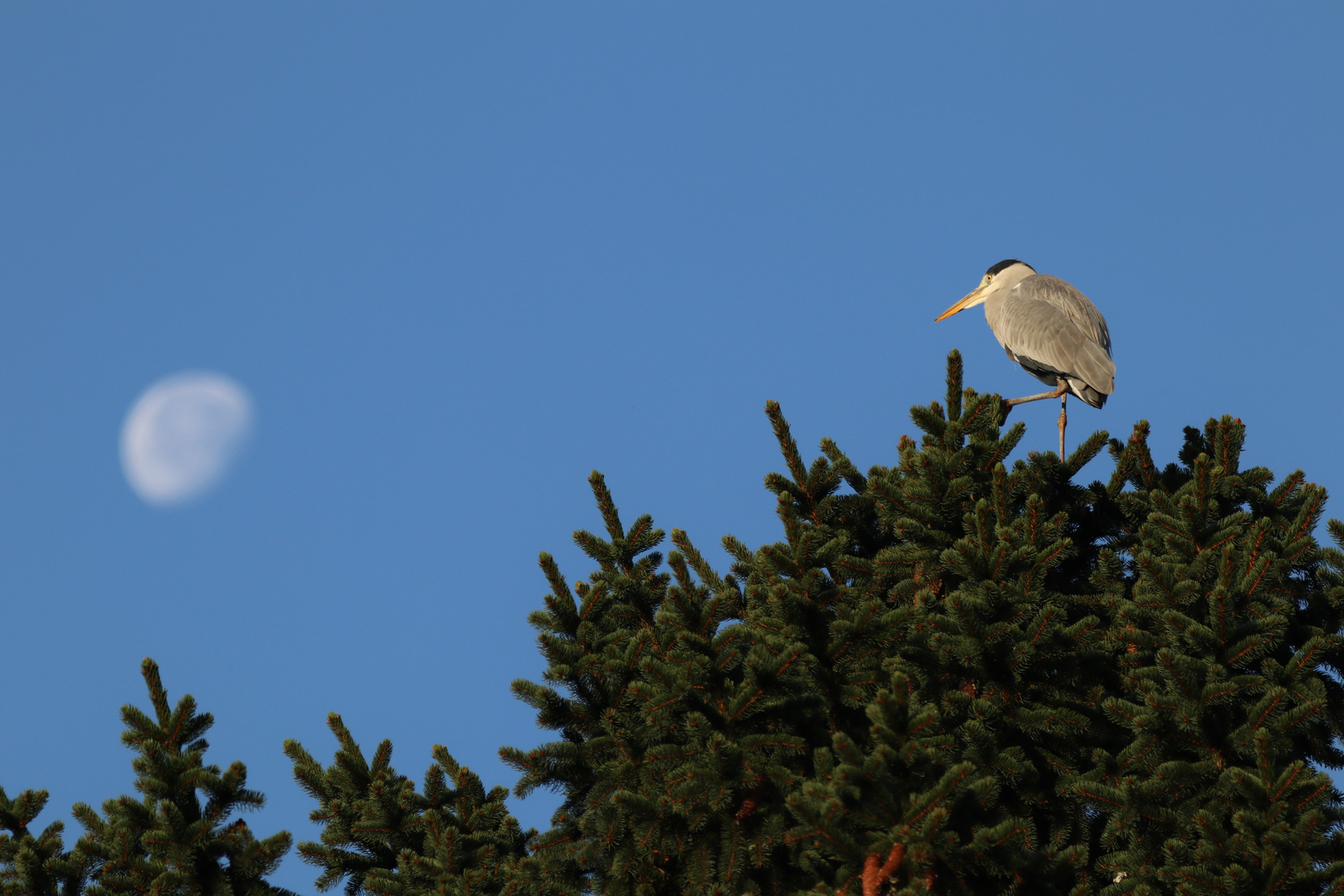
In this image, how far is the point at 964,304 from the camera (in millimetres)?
16328

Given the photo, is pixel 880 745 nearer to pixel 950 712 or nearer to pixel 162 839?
Answer: pixel 950 712

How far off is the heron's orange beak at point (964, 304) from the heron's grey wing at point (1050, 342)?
1342 mm

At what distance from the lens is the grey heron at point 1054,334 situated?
1243 cm

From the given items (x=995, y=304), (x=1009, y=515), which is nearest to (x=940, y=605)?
(x=1009, y=515)

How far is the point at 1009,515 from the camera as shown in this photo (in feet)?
24.0

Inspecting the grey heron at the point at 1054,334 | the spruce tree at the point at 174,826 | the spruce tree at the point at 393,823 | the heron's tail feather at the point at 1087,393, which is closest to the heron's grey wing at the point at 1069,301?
the grey heron at the point at 1054,334

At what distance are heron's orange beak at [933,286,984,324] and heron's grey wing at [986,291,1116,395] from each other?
1342 mm

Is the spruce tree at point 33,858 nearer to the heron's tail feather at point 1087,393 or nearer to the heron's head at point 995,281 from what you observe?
the heron's tail feather at point 1087,393

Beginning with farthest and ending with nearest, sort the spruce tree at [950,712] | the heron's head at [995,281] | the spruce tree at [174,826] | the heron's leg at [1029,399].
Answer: the heron's head at [995,281] → the heron's leg at [1029,399] → the spruce tree at [174,826] → the spruce tree at [950,712]

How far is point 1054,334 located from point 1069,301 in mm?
1053

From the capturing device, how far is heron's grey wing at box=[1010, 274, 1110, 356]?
13.4 metres

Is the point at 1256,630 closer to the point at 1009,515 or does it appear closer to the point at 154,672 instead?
the point at 1009,515

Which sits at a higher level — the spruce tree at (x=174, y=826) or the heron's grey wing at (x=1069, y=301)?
the heron's grey wing at (x=1069, y=301)

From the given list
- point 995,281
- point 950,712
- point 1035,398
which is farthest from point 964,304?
point 950,712
